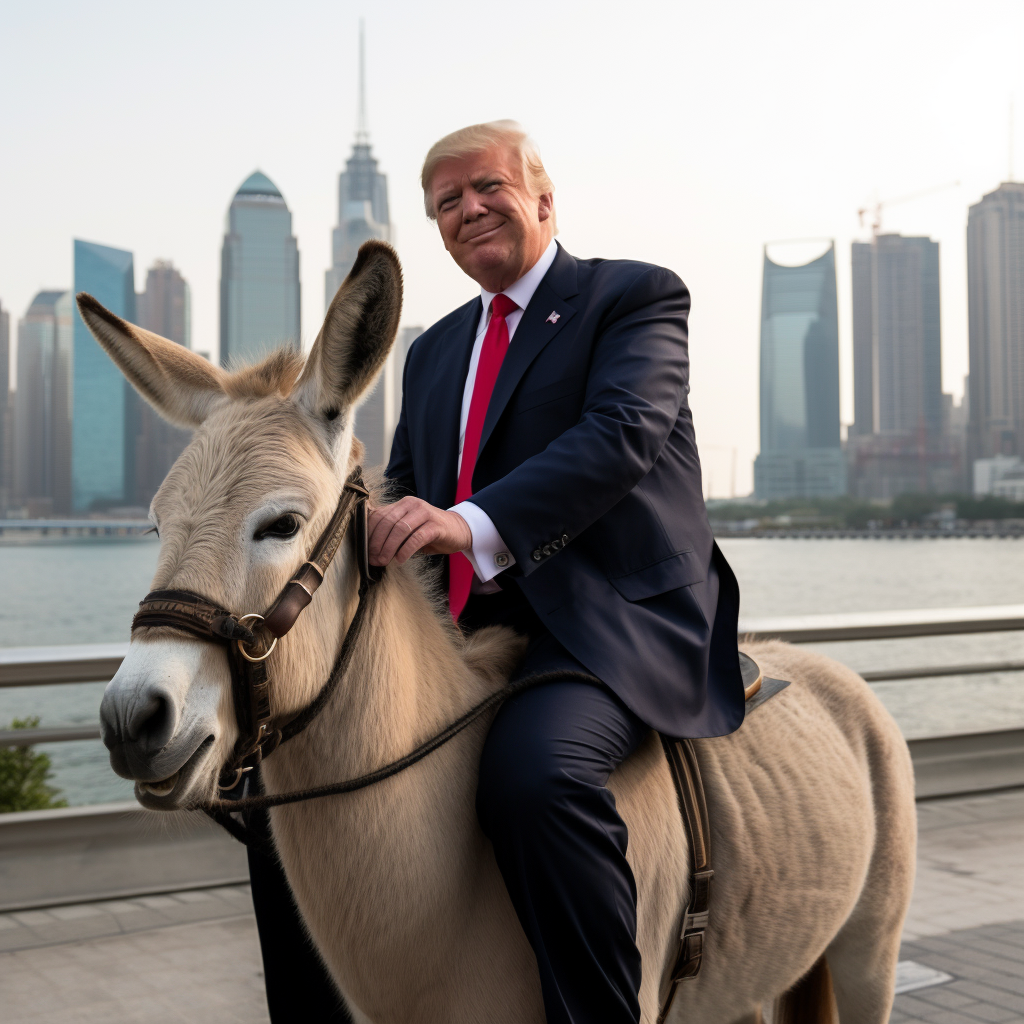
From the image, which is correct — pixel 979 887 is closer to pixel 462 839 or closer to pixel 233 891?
pixel 233 891

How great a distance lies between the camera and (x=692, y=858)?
73.0 inches

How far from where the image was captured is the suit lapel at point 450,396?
209 centimetres

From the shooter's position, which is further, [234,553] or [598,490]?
[598,490]

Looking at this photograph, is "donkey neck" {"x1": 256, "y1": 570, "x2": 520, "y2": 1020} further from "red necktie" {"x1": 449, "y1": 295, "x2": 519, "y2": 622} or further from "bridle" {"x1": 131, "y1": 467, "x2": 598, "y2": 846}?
"red necktie" {"x1": 449, "y1": 295, "x2": 519, "y2": 622}

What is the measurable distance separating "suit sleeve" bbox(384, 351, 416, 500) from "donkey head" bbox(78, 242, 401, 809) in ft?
2.10

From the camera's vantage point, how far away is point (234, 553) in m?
1.36

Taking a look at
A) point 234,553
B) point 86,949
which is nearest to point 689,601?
point 234,553

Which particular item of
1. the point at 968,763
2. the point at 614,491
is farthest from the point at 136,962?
the point at 968,763

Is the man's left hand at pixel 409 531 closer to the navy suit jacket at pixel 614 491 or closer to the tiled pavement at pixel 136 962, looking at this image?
the navy suit jacket at pixel 614 491

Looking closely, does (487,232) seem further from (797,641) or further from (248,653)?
(797,641)

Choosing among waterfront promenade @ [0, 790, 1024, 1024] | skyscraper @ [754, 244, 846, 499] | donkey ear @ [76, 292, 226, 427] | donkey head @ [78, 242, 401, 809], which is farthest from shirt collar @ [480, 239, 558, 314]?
skyscraper @ [754, 244, 846, 499]

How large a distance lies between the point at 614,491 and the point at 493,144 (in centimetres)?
86

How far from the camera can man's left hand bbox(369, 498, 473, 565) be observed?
1.52m

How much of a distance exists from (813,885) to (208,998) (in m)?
2.50
